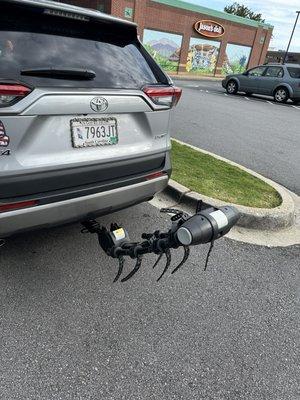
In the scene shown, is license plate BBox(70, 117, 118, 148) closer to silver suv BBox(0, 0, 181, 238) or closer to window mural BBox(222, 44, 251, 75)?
silver suv BBox(0, 0, 181, 238)

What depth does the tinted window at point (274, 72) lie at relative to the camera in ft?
58.1

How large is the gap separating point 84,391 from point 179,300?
3.38 feet

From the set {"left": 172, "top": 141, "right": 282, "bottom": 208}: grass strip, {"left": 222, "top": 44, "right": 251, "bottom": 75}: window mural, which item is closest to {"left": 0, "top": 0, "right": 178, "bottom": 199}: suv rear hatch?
{"left": 172, "top": 141, "right": 282, "bottom": 208}: grass strip

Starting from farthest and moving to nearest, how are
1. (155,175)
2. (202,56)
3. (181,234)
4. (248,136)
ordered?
1. (202,56)
2. (248,136)
3. (155,175)
4. (181,234)

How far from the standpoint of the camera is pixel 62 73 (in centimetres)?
235

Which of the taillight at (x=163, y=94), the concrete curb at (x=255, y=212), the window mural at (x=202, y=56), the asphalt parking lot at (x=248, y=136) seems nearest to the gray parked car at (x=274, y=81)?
the asphalt parking lot at (x=248, y=136)

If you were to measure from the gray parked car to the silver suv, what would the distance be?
16.0m

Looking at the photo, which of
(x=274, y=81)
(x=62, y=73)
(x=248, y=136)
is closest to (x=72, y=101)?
(x=62, y=73)

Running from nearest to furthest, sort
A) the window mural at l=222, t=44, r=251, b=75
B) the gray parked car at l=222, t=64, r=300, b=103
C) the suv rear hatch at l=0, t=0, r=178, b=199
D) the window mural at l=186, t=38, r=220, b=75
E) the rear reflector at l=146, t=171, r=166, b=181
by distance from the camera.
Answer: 1. the suv rear hatch at l=0, t=0, r=178, b=199
2. the rear reflector at l=146, t=171, r=166, b=181
3. the gray parked car at l=222, t=64, r=300, b=103
4. the window mural at l=186, t=38, r=220, b=75
5. the window mural at l=222, t=44, r=251, b=75

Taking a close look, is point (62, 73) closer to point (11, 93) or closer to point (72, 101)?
point (72, 101)

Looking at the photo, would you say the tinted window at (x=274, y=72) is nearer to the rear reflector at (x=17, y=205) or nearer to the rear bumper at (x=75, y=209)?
the rear bumper at (x=75, y=209)

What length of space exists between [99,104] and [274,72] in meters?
17.4

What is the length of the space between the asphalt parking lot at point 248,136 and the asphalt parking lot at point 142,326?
302cm

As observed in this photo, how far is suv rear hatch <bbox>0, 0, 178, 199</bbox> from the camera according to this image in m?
2.19
